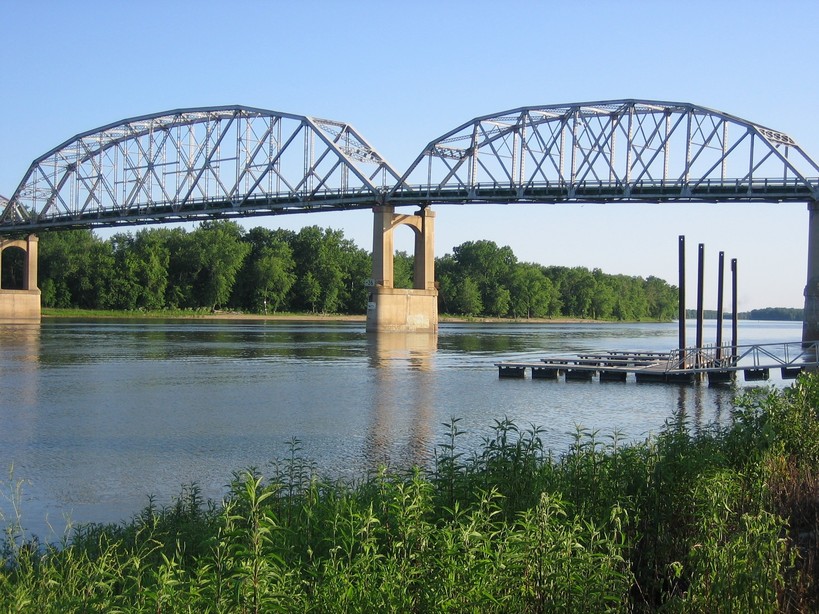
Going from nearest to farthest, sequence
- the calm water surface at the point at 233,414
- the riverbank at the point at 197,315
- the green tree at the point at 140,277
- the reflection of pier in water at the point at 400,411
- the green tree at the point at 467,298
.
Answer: the calm water surface at the point at 233,414, the reflection of pier in water at the point at 400,411, the riverbank at the point at 197,315, the green tree at the point at 140,277, the green tree at the point at 467,298

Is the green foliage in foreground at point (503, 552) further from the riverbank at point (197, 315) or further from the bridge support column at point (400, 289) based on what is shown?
the riverbank at point (197, 315)

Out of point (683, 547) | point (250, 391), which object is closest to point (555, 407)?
point (250, 391)

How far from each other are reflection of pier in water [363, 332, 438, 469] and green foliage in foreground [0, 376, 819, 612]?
262 centimetres

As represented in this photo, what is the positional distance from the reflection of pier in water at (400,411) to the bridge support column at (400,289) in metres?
30.7

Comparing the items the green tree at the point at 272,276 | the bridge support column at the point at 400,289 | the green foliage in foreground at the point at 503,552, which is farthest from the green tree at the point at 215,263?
the green foliage in foreground at the point at 503,552

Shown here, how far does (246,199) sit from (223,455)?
303 feet

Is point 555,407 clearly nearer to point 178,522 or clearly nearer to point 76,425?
point 76,425

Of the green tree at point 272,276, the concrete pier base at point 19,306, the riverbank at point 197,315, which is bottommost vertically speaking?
the riverbank at point 197,315

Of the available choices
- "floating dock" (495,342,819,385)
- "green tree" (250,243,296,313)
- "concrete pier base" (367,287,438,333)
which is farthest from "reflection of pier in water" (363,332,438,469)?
"green tree" (250,243,296,313)

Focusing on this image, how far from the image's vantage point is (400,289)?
97.2 metres

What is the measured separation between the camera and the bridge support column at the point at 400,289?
9431 centimetres

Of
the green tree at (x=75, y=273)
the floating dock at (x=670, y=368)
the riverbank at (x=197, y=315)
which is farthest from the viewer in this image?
the green tree at (x=75, y=273)

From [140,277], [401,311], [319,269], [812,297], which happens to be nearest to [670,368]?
[812,297]

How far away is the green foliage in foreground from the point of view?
6762 mm
